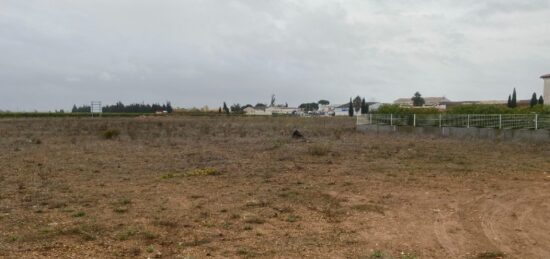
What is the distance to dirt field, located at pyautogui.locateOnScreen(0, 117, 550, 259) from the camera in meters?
5.29

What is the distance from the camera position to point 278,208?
24.0 feet

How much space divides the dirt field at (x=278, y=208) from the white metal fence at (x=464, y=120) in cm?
707

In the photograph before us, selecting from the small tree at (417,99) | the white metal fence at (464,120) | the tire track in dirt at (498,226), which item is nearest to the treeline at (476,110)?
the white metal fence at (464,120)

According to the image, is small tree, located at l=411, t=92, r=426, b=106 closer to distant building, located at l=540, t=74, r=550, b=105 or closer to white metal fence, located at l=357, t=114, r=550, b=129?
distant building, located at l=540, t=74, r=550, b=105

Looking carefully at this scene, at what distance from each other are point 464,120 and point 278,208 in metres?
19.3

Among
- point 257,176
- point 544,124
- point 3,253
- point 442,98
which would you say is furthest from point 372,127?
point 442,98

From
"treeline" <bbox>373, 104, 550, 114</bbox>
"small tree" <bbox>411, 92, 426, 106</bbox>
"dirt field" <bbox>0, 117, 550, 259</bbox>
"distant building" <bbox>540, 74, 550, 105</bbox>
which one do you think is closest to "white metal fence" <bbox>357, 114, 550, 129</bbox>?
"treeline" <bbox>373, 104, 550, 114</bbox>

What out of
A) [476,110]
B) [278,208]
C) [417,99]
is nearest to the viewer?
[278,208]

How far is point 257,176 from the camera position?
10688 mm

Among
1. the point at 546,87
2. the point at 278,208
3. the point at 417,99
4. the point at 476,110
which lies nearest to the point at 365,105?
the point at 417,99

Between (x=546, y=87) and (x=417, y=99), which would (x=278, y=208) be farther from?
(x=417, y=99)

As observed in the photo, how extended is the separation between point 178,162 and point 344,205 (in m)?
7.22

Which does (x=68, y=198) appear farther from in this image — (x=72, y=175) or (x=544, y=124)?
(x=544, y=124)

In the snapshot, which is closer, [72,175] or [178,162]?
[72,175]
